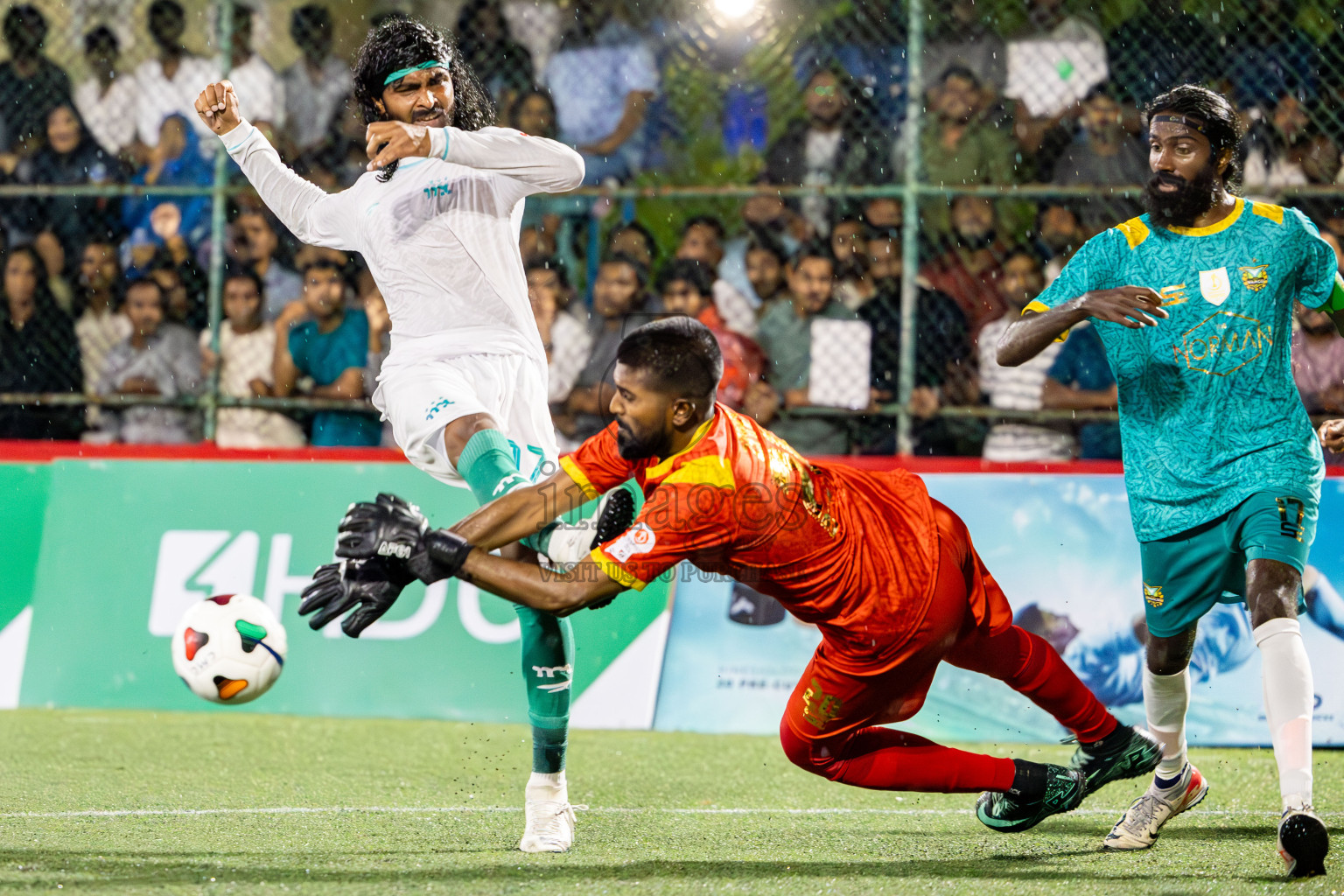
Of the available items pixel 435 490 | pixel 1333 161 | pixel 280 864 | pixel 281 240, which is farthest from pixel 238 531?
pixel 1333 161

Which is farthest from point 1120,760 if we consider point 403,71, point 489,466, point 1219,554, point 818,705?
point 403,71

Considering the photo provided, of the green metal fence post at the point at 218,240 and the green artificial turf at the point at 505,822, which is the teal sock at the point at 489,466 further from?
the green metal fence post at the point at 218,240

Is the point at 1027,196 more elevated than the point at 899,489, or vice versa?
the point at 1027,196

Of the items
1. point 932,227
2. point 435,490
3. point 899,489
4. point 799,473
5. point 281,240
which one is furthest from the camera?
point 281,240

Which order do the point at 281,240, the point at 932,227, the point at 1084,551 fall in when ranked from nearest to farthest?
the point at 1084,551 < the point at 932,227 < the point at 281,240

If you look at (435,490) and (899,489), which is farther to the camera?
(435,490)

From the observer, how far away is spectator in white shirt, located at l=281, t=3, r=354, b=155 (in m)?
8.91

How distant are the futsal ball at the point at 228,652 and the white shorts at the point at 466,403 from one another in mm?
750

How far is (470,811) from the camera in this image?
16.8 feet

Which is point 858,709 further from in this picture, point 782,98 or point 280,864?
point 782,98

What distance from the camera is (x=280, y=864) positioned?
408 cm

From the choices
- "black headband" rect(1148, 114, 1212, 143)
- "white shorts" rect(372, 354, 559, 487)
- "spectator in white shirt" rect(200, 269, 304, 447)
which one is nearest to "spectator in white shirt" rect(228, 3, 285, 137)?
"spectator in white shirt" rect(200, 269, 304, 447)

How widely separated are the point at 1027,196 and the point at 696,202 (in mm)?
2050

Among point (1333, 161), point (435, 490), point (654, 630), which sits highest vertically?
point (1333, 161)
